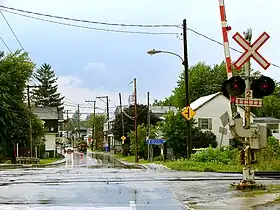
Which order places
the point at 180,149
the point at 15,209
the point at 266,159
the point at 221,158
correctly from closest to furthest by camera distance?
the point at 15,209, the point at 266,159, the point at 221,158, the point at 180,149

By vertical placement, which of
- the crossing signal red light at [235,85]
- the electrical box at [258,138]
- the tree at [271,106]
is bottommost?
the electrical box at [258,138]

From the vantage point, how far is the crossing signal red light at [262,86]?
14040 mm

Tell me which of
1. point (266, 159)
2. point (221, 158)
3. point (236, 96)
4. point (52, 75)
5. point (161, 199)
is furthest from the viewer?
point (52, 75)

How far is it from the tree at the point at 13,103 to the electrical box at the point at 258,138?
183 feet

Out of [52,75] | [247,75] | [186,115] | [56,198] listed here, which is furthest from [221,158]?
[52,75]

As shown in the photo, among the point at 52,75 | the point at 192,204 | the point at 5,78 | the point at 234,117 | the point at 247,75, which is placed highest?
the point at 52,75

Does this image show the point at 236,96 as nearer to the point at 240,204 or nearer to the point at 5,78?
the point at 240,204

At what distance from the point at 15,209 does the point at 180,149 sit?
44236 millimetres

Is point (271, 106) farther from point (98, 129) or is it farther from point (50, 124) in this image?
point (98, 129)

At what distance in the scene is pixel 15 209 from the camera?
36.3ft

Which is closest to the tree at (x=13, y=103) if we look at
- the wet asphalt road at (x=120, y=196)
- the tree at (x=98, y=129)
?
the wet asphalt road at (x=120, y=196)

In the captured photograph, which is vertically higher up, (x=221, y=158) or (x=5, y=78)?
(x=5, y=78)

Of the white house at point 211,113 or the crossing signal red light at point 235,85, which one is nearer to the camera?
the crossing signal red light at point 235,85

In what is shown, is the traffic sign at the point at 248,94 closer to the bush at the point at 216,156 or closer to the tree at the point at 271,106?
the bush at the point at 216,156
